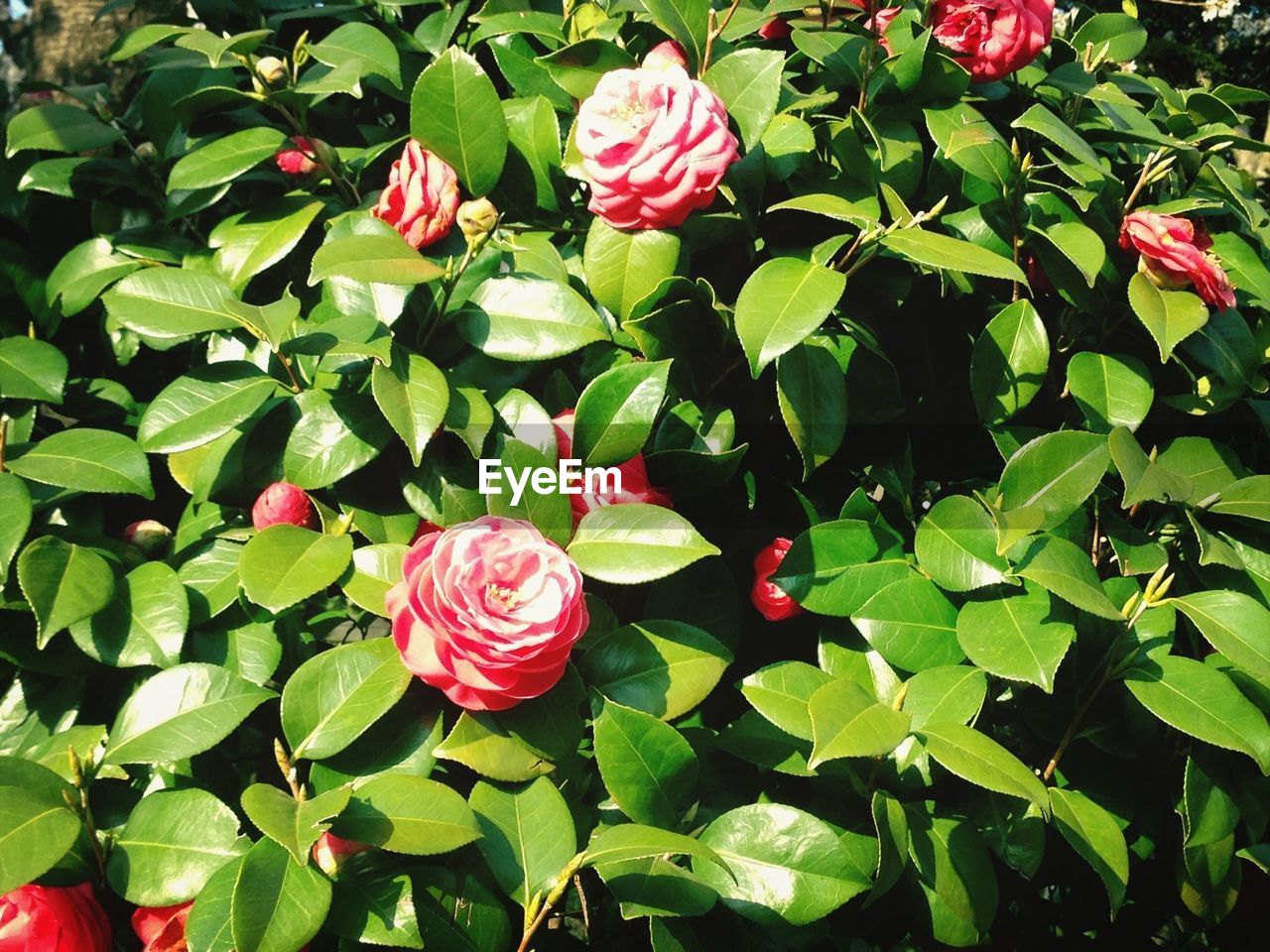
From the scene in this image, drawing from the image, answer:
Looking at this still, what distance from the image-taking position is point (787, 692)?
0.95 meters

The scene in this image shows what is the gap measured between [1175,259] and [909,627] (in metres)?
0.42

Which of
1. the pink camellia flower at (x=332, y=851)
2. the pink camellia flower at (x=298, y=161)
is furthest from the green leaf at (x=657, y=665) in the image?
the pink camellia flower at (x=298, y=161)

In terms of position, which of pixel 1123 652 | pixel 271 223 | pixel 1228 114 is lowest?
pixel 1123 652

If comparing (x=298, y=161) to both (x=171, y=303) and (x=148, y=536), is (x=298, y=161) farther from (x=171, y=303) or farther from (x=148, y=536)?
(x=148, y=536)

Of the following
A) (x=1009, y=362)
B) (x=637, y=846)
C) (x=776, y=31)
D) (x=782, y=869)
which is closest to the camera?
(x=637, y=846)

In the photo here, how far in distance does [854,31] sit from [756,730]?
71cm

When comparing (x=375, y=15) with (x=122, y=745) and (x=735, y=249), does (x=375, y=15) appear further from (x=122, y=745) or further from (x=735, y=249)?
(x=122, y=745)

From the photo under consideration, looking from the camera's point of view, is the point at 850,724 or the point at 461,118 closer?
the point at 850,724

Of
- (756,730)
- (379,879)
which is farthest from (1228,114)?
(379,879)

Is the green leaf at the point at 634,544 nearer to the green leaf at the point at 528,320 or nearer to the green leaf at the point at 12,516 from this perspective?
the green leaf at the point at 528,320

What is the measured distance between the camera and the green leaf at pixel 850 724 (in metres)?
0.79

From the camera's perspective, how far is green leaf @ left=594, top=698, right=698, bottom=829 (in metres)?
0.87

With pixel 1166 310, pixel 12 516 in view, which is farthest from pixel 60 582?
pixel 1166 310

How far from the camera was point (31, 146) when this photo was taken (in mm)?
1213
